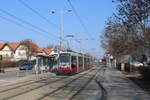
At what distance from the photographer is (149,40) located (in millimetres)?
20078

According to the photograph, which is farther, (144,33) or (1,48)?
(1,48)

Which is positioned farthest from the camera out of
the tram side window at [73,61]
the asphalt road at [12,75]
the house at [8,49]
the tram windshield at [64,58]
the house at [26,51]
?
the house at [8,49]

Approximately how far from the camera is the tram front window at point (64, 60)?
135 ft

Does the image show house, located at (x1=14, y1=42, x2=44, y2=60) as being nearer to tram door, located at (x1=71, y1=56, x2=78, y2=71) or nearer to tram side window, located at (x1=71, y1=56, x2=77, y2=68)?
tram door, located at (x1=71, y1=56, x2=78, y2=71)

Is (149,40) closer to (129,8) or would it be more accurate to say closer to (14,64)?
(129,8)

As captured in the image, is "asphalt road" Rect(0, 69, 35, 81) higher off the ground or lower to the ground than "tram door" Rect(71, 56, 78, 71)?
lower

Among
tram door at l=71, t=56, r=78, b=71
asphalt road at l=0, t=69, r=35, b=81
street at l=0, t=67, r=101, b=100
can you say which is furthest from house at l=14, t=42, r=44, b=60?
street at l=0, t=67, r=101, b=100

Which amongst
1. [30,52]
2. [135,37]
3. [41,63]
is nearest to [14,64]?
[30,52]

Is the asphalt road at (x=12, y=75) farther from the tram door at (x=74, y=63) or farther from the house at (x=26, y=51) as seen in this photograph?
the house at (x=26, y=51)

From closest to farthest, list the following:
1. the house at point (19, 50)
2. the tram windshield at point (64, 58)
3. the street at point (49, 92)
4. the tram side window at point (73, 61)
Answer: the street at point (49, 92) < the tram windshield at point (64, 58) < the tram side window at point (73, 61) < the house at point (19, 50)

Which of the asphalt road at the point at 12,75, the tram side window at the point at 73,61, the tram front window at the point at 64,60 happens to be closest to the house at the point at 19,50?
the asphalt road at the point at 12,75

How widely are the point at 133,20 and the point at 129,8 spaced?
890 mm

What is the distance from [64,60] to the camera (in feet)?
135

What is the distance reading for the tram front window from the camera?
4106 cm
